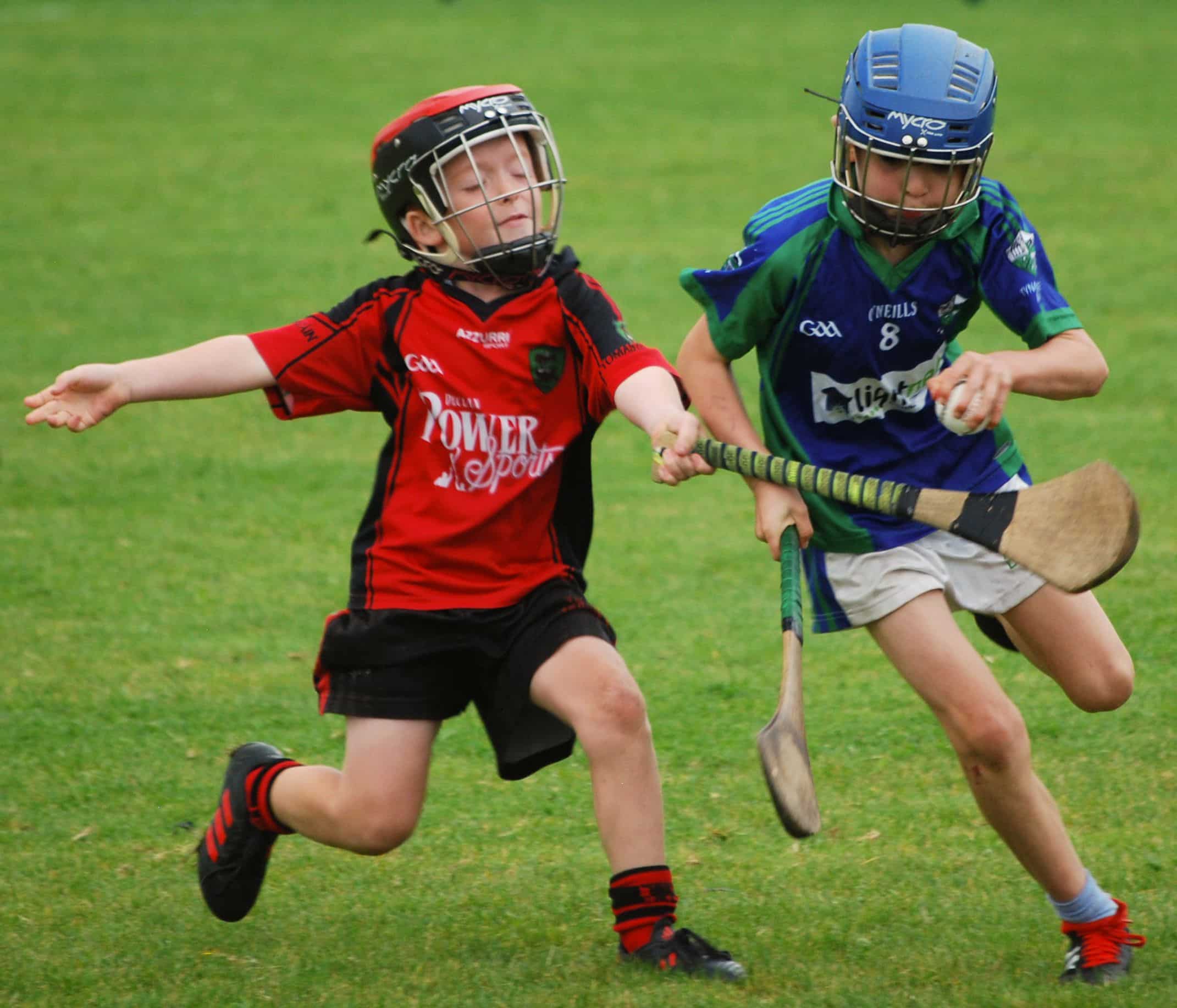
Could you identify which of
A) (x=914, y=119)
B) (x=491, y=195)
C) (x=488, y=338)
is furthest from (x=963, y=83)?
(x=488, y=338)

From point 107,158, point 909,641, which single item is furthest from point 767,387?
point 107,158

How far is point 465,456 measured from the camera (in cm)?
338

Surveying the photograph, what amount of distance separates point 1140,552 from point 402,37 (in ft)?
46.1

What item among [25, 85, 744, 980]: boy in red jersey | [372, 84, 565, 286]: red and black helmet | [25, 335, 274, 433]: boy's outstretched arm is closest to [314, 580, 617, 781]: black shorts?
[25, 85, 744, 980]: boy in red jersey

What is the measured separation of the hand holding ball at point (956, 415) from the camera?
2.85m

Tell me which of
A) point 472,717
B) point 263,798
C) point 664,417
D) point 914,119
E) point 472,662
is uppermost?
point 914,119

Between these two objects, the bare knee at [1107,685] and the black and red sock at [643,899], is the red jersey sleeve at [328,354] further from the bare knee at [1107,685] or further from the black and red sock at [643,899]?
the bare knee at [1107,685]

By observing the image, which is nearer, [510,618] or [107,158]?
[510,618]

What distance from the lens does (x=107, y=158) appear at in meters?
13.6

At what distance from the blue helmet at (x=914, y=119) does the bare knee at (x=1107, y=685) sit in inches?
36.8

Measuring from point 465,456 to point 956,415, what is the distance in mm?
1018

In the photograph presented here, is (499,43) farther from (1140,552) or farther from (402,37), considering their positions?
(1140,552)

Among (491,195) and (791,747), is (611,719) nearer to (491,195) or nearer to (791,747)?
(791,747)

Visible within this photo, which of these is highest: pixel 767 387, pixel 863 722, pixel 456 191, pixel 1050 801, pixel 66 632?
pixel 456 191
